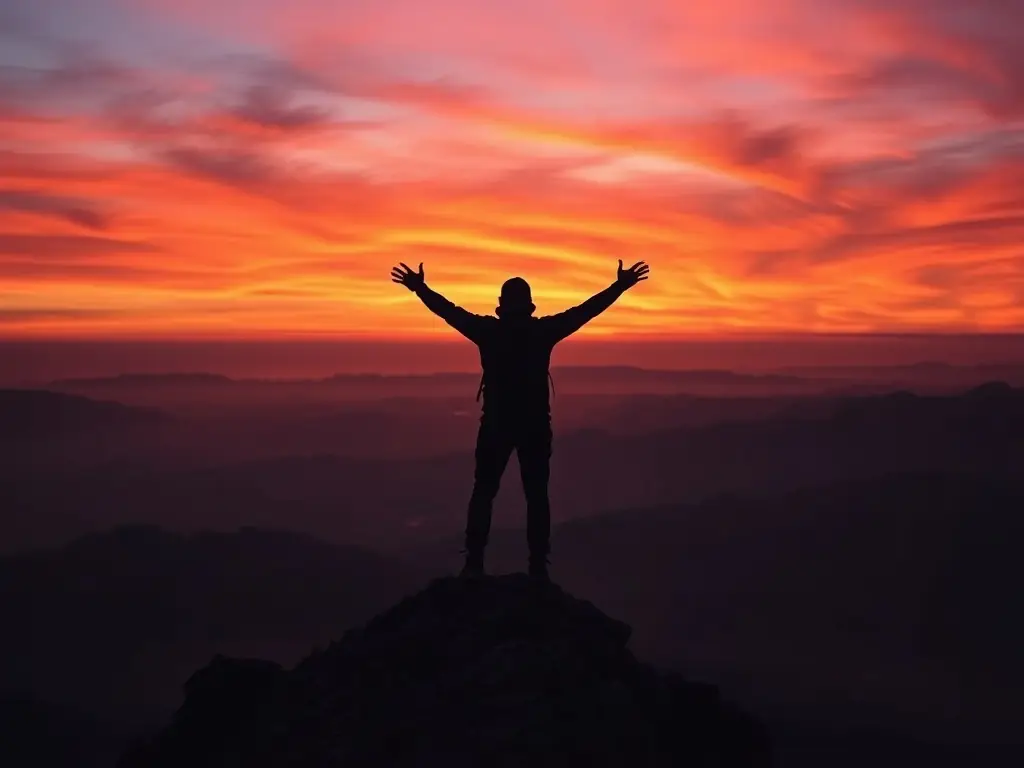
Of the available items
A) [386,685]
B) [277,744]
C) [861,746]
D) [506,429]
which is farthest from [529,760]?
[861,746]

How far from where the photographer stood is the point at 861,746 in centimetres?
12938

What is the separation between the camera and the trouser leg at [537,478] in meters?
12.4

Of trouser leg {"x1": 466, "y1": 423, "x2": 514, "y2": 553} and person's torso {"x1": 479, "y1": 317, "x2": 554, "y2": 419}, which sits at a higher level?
person's torso {"x1": 479, "y1": 317, "x2": 554, "y2": 419}

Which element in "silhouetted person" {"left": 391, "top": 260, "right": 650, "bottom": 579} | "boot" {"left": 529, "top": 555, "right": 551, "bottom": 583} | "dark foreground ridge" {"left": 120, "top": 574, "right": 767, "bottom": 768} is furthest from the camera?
"boot" {"left": 529, "top": 555, "right": 551, "bottom": 583}

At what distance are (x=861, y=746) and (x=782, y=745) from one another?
13.0 m

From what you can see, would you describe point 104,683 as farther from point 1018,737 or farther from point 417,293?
point 417,293

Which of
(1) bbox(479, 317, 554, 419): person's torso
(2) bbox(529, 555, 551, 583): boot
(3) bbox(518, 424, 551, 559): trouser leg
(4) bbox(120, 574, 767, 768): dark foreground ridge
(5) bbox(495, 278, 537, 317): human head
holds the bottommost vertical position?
(4) bbox(120, 574, 767, 768): dark foreground ridge

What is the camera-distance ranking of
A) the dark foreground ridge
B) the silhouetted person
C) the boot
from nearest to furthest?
the dark foreground ridge
the silhouetted person
the boot

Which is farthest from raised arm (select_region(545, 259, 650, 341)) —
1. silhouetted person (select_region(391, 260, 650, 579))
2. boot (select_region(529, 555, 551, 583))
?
boot (select_region(529, 555, 551, 583))

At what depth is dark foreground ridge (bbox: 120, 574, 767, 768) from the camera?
10.5m

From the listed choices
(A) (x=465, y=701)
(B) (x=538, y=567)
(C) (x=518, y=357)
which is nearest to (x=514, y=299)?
(C) (x=518, y=357)

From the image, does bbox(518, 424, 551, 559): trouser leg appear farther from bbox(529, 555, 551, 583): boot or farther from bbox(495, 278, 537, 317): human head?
bbox(495, 278, 537, 317): human head

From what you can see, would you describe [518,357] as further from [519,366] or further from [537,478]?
[537,478]

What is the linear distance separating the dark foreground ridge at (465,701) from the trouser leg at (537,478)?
582 mm
